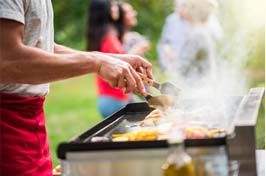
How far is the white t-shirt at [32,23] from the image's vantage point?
2113 mm

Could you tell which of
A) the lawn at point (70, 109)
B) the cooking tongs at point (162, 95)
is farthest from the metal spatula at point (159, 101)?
the lawn at point (70, 109)

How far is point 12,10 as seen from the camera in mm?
2107

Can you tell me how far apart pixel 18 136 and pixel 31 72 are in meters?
0.31

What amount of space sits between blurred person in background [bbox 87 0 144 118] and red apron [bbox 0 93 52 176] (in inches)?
105

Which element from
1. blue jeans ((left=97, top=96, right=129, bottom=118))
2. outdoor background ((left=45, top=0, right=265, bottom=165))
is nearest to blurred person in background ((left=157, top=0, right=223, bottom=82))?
blue jeans ((left=97, top=96, right=129, bottom=118))

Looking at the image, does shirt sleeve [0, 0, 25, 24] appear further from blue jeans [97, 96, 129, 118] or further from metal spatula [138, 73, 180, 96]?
blue jeans [97, 96, 129, 118]

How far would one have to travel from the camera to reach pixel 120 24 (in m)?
5.34

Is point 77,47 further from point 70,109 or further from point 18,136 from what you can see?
point 18,136

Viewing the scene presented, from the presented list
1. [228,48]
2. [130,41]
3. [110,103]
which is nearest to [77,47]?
[130,41]

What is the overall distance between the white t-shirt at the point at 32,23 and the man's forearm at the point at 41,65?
0.11 meters

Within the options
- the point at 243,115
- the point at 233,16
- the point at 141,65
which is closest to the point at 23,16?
the point at 141,65

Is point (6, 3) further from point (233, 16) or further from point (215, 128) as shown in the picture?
point (233, 16)

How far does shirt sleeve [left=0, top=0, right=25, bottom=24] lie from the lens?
6.84 feet

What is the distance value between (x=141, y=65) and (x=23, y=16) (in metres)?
0.54
